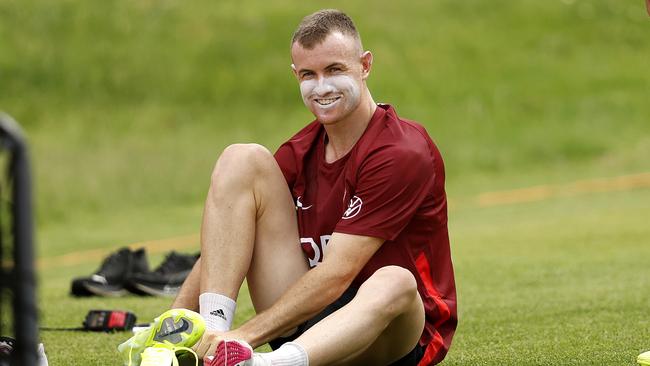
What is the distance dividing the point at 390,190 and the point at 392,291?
48cm

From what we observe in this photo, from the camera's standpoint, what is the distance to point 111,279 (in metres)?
8.31

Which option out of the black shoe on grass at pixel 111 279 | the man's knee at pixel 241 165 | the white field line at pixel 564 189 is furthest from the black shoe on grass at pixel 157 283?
the white field line at pixel 564 189

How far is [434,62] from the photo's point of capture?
25.2m

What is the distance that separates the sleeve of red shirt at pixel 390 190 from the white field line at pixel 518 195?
967 cm

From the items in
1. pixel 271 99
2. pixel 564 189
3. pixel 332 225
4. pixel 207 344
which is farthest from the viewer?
pixel 271 99

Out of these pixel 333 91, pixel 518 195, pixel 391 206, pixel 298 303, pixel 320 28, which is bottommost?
pixel 518 195

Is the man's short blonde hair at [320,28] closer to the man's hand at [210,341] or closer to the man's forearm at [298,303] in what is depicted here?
the man's forearm at [298,303]

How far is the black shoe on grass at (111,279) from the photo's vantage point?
323 inches

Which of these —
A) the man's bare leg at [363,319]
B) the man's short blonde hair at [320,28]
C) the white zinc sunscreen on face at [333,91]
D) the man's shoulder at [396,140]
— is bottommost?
the man's bare leg at [363,319]

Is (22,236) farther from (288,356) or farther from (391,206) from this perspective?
(391,206)

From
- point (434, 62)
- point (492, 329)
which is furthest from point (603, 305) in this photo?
point (434, 62)

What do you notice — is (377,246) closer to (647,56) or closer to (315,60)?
(315,60)

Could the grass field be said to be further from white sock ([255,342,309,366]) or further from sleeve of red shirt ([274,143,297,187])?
white sock ([255,342,309,366])

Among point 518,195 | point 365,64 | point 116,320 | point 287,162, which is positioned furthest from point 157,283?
point 518,195
